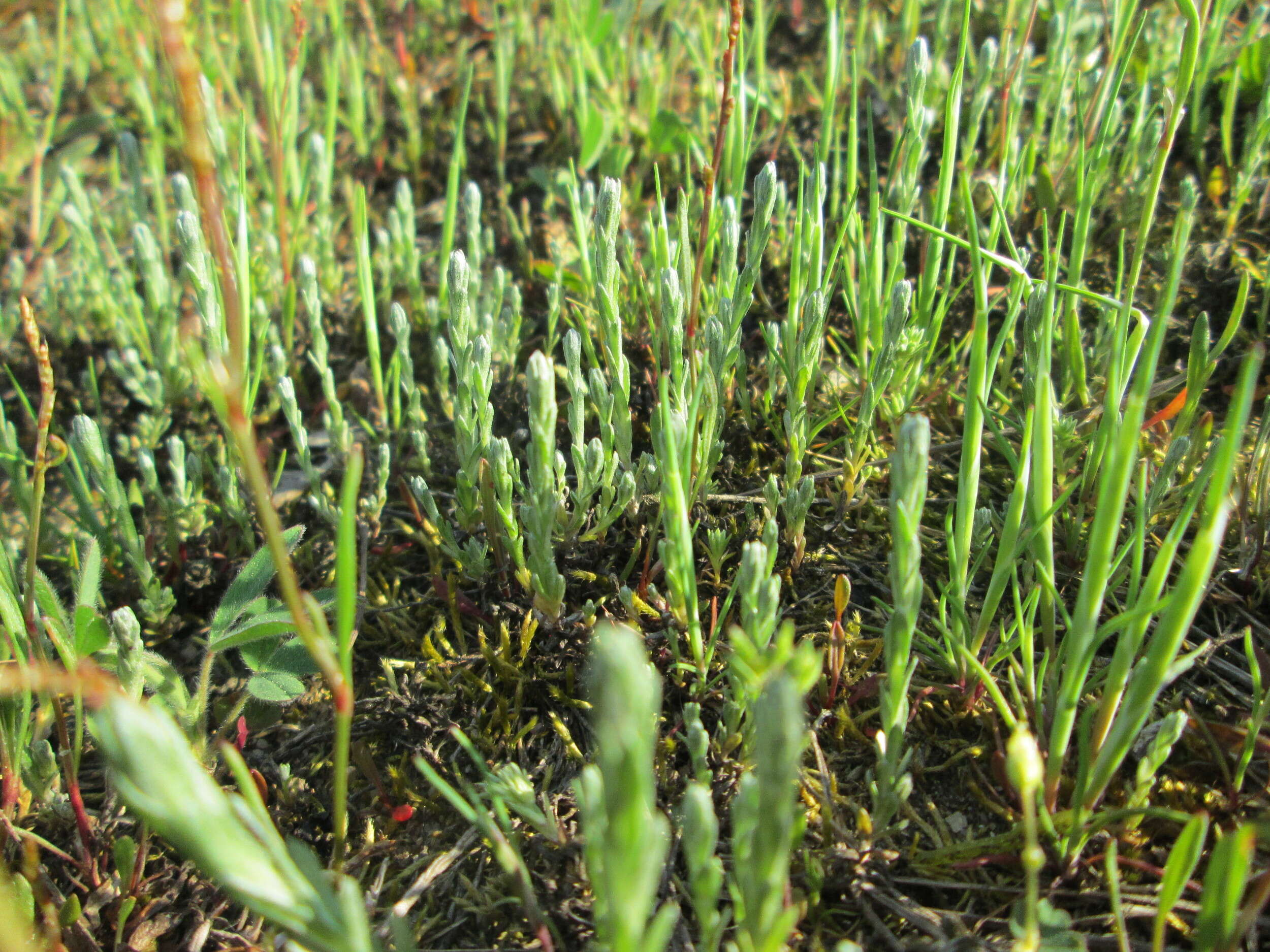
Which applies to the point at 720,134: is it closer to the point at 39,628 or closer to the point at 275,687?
the point at 275,687

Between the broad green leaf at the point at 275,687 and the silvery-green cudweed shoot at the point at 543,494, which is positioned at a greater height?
the silvery-green cudweed shoot at the point at 543,494

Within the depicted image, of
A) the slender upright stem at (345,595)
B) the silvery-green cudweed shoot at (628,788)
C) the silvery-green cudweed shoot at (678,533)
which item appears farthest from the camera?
the silvery-green cudweed shoot at (678,533)

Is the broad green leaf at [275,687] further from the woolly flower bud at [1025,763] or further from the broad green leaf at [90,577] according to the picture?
the woolly flower bud at [1025,763]

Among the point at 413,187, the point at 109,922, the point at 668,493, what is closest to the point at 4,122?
the point at 413,187

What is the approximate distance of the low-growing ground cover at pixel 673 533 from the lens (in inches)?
40.7

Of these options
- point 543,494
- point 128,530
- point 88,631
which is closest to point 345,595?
point 543,494

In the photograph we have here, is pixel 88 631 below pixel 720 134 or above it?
below

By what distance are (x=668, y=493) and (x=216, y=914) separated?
3.14 feet

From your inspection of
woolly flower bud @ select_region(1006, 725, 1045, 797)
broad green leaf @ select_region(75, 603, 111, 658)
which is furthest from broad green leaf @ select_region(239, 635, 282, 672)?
woolly flower bud @ select_region(1006, 725, 1045, 797)

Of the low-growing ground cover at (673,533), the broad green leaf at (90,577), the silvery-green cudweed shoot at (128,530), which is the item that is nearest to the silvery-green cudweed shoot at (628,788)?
the low-growing ground cover at (673,533)

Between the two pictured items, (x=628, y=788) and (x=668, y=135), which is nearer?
(x=628, y=788)

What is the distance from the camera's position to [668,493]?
4.02 feet

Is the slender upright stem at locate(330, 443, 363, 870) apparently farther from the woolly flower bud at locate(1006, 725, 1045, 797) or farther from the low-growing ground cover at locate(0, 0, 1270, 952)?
the woolly flower bud at locate(1006, 725, 1045, 797)

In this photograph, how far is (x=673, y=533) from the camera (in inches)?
49.8
